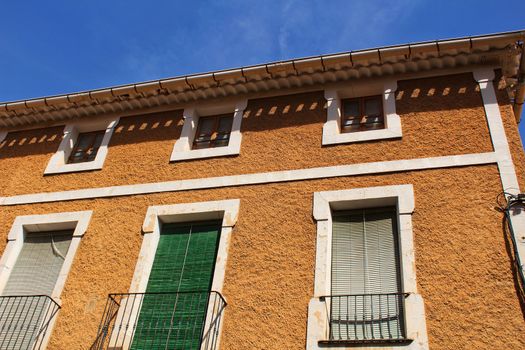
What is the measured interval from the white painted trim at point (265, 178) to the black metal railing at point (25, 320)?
1.90m

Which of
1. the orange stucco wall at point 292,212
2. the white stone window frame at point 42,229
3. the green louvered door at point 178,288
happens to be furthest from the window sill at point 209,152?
the white stone window frame at point 42,229

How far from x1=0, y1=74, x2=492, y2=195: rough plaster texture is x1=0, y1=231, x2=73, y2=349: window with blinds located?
1.09 meters

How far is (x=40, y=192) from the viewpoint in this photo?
1029 centimetres

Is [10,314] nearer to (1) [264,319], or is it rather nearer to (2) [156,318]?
(2) [156,318]

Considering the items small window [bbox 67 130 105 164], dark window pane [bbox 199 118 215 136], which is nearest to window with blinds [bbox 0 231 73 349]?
small window [bbox 67 130 105 164]

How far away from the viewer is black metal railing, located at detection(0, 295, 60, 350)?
27.2 feet

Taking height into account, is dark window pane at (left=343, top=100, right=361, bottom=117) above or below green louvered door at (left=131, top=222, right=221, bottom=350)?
above

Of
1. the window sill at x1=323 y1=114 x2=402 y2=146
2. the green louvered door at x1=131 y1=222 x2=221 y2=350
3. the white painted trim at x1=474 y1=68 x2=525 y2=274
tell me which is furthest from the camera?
the window sill at x1=323 y1=114 x2=402 y2=146

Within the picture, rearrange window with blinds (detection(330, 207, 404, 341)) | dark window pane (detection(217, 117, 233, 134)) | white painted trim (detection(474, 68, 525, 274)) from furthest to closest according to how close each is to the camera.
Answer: dark window pane (detection(217, 117, 233, 134))
white painted trim (detection(474, 68, 525, 274))
window with blinds (detection(330, 207, 404, 341))

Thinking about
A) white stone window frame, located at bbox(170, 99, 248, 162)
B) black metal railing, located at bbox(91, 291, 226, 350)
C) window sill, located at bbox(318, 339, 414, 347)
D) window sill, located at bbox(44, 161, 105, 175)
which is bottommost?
window sill, located at bbox(318, 339, 414, 347)

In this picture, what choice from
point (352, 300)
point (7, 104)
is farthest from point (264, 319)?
point (7, 104)

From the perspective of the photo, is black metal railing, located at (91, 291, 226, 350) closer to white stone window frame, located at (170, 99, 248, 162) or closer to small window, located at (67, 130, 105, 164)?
white stone window frame, located at (170, 99, 248, 162)

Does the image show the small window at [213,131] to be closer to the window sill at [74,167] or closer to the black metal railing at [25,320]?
the window sill at [74,167]

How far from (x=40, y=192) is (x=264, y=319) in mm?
5070
